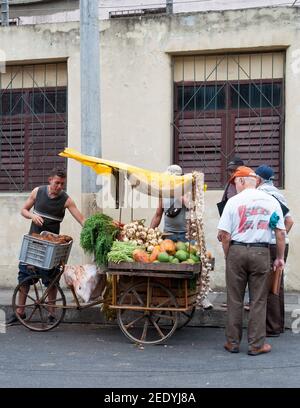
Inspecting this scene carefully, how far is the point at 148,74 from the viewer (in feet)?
32.3

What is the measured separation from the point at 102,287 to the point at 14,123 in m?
4.18

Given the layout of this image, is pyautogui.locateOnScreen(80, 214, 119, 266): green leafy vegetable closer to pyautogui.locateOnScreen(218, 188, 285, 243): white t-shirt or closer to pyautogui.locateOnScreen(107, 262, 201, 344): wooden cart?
pyautogui.locateOnScreen(107, 262, 201, 344): wooden cart

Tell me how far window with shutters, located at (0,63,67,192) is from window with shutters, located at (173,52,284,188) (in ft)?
6.21

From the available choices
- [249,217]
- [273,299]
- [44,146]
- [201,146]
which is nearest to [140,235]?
[249,217]

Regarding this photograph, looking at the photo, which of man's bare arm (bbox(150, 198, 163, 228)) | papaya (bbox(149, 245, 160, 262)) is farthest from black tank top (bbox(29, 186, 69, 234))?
papaya (bbox(149, 245, 160, 262))

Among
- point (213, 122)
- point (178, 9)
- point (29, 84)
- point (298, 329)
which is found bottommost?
point (298, 329)

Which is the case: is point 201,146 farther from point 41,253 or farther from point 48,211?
point 41,253

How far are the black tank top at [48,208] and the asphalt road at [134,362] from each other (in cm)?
125

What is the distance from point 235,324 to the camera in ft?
21.5

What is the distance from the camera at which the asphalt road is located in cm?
565

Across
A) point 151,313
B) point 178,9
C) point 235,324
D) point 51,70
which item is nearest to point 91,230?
point 151,313

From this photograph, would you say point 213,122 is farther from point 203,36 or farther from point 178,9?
point 178,9

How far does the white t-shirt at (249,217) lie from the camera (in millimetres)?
6508
